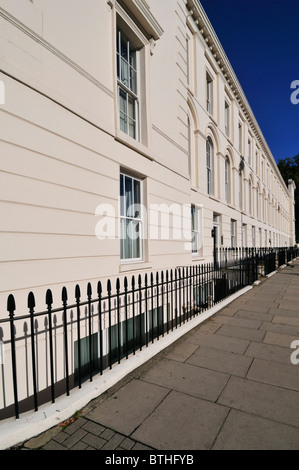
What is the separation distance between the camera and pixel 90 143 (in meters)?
4.41

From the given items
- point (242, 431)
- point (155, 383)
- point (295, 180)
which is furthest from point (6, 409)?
point (295, 180)

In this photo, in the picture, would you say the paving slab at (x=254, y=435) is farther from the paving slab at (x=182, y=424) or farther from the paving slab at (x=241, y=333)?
the paving slab at (x=241, y=333)

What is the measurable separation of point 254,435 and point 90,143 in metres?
4.53

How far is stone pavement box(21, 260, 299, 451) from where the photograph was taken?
2.17 metres

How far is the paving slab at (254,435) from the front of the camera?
Answer: 2.09 metres

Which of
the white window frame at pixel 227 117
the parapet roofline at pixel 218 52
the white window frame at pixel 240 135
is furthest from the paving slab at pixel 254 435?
the white window frame at pixel 240 135

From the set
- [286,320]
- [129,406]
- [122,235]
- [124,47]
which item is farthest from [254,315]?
[124,47]

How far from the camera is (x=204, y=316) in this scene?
17.9 feet

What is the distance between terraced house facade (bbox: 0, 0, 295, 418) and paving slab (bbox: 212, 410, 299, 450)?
105 inches

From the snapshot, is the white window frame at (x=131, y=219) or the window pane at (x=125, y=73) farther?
the window pane at (x=125, y=73)

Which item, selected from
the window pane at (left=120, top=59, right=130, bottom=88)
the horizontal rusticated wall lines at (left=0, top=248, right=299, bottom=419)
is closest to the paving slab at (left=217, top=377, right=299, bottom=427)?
the horizontal rusticated wall lines at (left=0, top=248, right=299, bottom=419)

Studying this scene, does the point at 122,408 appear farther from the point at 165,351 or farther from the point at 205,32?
the point at 205,32

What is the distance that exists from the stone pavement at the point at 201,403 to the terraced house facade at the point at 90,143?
1.64 metres

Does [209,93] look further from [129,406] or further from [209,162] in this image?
[129,406]
